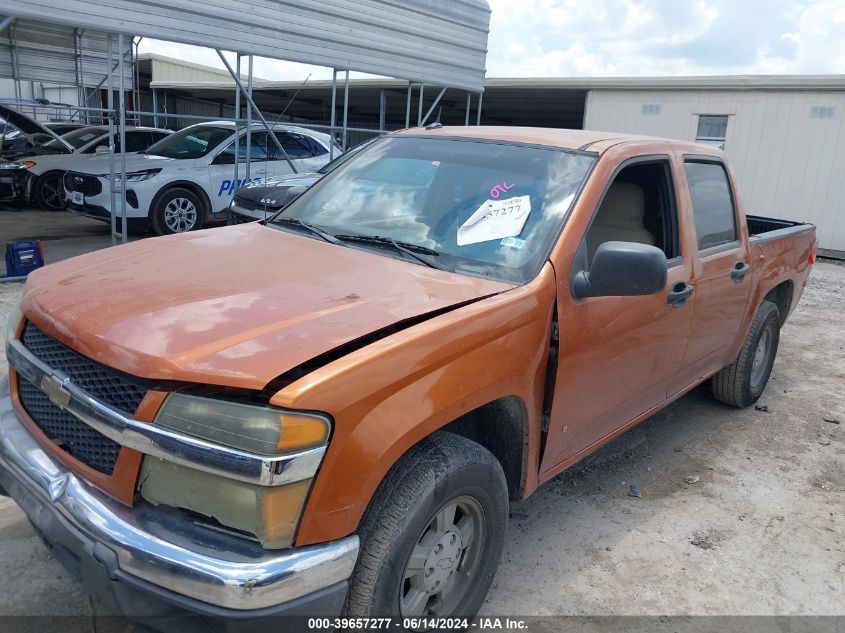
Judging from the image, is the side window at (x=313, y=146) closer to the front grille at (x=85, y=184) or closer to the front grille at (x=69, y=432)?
the front grille at (x=85, y=184)

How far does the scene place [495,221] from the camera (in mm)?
2822

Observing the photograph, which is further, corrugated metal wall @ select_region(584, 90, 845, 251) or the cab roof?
corrugated metal wall @ select_region(584, 90, 845, 251)

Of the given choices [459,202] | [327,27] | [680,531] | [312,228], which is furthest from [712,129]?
[312,228]

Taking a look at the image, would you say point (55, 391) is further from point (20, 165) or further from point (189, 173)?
point (20, 165)

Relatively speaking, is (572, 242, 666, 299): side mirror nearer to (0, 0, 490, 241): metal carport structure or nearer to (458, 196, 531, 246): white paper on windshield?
(458, 196, 531, 246): white paper on windshield

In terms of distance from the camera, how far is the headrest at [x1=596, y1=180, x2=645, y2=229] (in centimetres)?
324

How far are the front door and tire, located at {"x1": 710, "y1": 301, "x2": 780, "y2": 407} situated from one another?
55.6 inches

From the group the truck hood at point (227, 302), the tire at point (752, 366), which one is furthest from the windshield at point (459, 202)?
the tire at point (752, 366)

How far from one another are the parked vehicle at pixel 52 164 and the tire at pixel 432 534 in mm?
11084

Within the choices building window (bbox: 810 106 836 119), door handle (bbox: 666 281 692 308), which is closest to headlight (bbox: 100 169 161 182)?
door handle (bbox: 666 281 692 308)

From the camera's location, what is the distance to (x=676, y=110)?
47.6 ft

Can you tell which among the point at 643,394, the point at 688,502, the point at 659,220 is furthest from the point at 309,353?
the point at 688,502

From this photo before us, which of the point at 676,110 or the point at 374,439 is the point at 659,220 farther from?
the point at 676,110

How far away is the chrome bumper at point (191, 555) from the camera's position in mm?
1686
